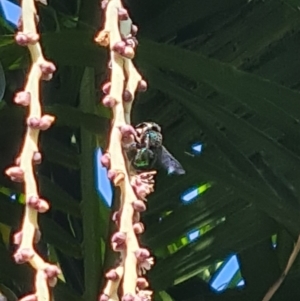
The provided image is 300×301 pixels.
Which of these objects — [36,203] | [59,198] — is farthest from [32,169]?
[59,198]

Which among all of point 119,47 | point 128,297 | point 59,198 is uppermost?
point 59,198

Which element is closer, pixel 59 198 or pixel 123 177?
pixel 123 177

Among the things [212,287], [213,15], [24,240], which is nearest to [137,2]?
[213,15]

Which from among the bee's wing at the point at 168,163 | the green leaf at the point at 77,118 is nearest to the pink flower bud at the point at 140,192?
the bee's wing at the point at 168,163

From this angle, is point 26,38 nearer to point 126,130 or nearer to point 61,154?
point 126,130

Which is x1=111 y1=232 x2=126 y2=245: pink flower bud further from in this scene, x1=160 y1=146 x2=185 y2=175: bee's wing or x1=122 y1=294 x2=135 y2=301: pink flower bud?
x1=160 y1=146 x2=185 y2=175: bee's wing

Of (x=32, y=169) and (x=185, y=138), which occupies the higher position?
(x=185, y=138)
